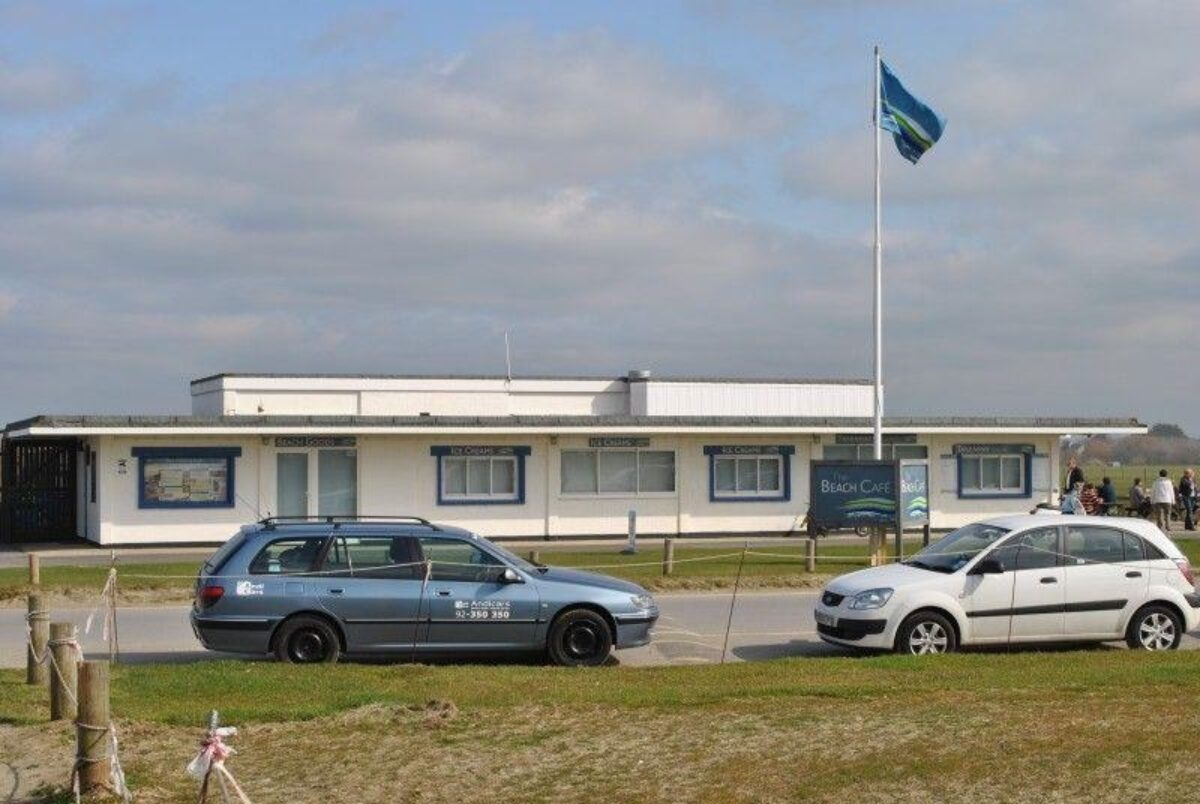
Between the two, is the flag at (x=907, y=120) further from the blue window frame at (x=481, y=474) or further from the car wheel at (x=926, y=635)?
the car wheel at (x=926, y=635)

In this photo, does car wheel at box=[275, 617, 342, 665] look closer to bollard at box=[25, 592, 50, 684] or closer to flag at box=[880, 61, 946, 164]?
bollard at box=[25, 592, 50, 684]

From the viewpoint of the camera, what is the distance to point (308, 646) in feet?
52.3

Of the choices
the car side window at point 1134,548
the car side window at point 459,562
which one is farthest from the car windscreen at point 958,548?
the car side window at point 459,562

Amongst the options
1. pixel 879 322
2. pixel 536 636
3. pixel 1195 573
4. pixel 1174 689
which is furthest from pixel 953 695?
pixel 879 322

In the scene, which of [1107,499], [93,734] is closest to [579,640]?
[93,734]

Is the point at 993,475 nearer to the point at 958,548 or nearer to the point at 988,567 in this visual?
the point at 958,548

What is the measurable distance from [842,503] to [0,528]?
20.3 meters

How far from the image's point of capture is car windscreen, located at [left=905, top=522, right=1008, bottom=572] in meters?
17.1

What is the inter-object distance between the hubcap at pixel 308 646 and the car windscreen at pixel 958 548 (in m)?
6.61

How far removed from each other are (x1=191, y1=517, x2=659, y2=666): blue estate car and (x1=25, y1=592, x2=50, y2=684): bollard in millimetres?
2133

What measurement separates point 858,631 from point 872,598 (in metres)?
0.38

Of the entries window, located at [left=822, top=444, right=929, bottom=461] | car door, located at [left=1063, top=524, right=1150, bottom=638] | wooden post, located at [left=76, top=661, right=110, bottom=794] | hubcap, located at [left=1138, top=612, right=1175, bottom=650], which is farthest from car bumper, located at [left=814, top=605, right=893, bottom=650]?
window, located at [left=822, top=444, right=929, bottom=461]

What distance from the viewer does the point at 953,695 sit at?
480 inches

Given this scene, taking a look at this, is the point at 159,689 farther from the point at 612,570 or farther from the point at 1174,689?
the point at 612,570
